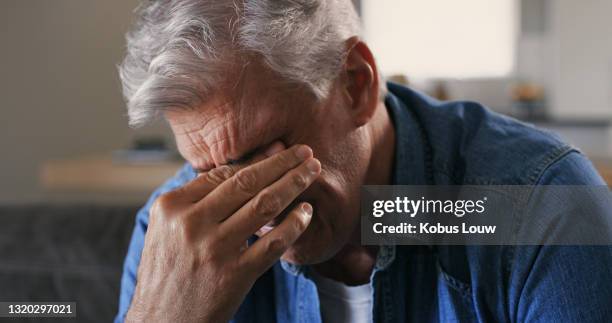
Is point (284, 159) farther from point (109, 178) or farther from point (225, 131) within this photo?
point (109, 178)

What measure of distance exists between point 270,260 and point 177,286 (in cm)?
11

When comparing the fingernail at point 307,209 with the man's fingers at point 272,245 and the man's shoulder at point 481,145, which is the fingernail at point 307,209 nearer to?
the man's fingers at point 272,245

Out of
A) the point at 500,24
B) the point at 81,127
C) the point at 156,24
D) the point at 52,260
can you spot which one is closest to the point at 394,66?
the point at 500,24

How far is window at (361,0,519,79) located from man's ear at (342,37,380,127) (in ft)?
8.45

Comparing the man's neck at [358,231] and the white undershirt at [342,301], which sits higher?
the man's neck at [358,231]

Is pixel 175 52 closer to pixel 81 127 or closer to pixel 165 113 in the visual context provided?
pixel 165 113

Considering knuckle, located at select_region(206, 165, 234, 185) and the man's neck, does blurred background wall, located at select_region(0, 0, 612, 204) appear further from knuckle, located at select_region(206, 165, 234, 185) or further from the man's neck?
knuckle, located at select_region(206, 165, 234, 185)

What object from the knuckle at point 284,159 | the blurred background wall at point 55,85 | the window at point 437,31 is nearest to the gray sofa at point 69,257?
the knuckle at point 284,159

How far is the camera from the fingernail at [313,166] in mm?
727

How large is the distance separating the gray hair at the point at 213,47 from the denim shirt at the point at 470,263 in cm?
19

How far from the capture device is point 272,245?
718mm

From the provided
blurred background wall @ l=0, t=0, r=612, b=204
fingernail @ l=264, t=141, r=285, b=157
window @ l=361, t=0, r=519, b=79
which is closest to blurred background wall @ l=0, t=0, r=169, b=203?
blurred background wall @ l=0, t=0, r=612, b=204

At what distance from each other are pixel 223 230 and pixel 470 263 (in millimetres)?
297

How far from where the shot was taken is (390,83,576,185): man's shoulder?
0.79m
